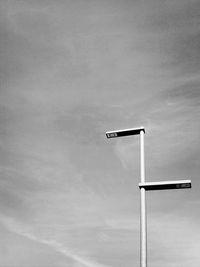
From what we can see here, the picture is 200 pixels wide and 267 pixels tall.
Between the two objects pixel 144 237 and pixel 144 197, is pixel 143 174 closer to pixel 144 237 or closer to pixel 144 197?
pixel 144 197

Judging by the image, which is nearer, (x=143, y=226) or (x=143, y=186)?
(x=143, y=226)

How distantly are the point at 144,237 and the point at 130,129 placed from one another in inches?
132

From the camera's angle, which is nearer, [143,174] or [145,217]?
[145,217]

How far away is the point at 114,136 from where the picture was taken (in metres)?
10.2

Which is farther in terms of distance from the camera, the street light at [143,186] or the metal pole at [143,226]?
the street light at [143,186]

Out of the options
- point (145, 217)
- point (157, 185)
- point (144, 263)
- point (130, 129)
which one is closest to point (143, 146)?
point (130, 129)

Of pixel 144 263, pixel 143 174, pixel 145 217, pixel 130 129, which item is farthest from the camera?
pixel 130 129

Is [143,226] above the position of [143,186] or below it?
below

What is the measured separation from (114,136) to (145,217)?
2.95m

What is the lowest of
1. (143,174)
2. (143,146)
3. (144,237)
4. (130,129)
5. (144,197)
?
(144,237)

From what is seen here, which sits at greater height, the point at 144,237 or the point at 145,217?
the point at 145,217

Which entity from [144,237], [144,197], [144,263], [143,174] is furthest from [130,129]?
[144,263]

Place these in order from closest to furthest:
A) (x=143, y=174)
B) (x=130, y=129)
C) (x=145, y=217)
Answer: (x=145, y=217), (x=143, y=174), (x=130, y=129)

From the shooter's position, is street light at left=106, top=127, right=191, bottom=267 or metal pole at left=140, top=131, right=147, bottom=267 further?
street light at left=106, top=127, right=191, bottom=267
